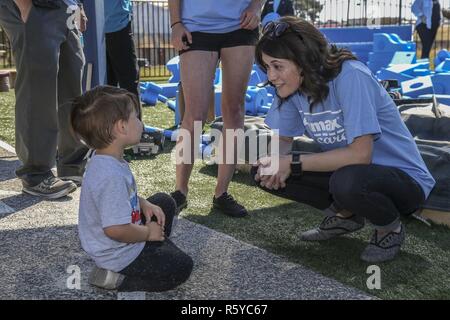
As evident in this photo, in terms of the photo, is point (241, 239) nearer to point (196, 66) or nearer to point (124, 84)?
point (196, 66)

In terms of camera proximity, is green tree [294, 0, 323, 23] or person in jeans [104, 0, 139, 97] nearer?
person in jeans [104, 0, 139, 97]

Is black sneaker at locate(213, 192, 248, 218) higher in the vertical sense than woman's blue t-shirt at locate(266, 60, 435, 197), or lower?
lower

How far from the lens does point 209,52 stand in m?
3.14

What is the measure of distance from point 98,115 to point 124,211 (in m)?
0.36

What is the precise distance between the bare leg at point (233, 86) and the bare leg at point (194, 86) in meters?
0.08

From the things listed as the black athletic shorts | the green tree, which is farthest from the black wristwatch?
the green tree

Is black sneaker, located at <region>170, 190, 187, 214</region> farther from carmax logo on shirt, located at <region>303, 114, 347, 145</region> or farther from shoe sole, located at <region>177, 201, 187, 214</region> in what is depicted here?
carmax logo on shirt, located at <region>303, 114, 347, 145</region>

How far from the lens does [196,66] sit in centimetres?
314

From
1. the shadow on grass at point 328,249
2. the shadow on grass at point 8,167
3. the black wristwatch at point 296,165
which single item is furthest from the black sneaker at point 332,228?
the shadow on grass at point 8,167

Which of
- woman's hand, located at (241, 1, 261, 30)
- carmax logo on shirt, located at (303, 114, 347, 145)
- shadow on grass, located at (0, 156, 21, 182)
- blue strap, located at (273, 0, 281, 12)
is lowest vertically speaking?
shadow on grass, located at (0, 156, 21, 182)

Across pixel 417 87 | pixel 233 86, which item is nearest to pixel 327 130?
pixel 233 86

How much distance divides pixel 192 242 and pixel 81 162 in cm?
133

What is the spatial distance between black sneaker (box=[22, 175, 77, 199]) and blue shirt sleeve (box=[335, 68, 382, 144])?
1784 mm

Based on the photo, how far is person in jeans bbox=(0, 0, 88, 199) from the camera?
3299 mm
